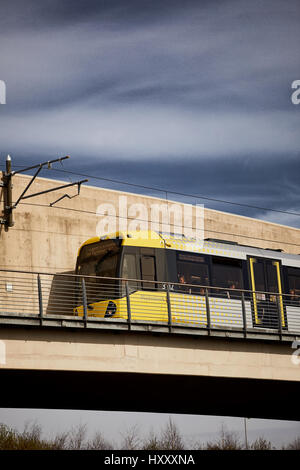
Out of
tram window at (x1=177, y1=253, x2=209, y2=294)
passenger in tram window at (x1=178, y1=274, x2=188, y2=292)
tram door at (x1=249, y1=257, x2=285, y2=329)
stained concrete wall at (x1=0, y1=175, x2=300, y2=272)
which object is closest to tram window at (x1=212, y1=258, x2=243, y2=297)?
tram window at (x1=177, y1=253, x2=209, y2=294)

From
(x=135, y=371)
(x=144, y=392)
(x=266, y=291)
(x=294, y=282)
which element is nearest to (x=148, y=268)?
(x=135, y=371)

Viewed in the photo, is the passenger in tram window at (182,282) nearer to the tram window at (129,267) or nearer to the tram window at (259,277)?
the tram window at (129,267)

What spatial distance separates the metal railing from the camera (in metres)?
19.9

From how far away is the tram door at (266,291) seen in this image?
25.0 metres

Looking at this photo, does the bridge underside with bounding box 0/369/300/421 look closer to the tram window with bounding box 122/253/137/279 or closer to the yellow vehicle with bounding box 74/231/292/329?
the yellow vehicle with bounding box 74/231/292/329

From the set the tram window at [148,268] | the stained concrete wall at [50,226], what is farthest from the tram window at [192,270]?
the stained concrete wall at [50,226]

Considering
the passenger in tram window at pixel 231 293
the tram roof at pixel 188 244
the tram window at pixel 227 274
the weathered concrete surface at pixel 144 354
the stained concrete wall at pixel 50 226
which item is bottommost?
the weathered concrete surface at pixel 144 354

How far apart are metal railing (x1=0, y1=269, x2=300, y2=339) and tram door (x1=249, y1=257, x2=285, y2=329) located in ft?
0.13

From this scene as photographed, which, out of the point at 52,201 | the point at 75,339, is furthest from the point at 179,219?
the point at 75,339

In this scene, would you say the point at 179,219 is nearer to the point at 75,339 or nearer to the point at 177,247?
the point at 177,247

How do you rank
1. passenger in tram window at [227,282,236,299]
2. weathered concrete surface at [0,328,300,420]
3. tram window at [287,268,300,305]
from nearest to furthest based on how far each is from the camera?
weathered concrete surface at [0,328,300,420] → passenger in tram window at [227,282,236,299] → tram window at [287,268,300,305]

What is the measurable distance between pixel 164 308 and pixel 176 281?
1417 mm

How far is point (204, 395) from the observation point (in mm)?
26250

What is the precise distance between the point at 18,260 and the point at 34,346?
300 inches
